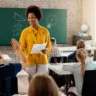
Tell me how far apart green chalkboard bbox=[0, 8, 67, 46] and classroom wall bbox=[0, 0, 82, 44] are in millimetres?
197

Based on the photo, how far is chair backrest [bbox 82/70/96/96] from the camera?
3133mm

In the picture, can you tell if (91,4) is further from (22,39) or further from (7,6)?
(22,39)

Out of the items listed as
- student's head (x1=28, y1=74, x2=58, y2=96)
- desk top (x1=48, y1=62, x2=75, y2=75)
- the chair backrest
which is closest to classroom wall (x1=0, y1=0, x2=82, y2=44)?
desk top (x1=48, y1=62, x2=75, y2=75)

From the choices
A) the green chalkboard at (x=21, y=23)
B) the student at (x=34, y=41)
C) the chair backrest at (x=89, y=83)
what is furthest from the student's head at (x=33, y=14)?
the green chalkboard at (x=21, y=23)

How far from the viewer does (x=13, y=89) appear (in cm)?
287

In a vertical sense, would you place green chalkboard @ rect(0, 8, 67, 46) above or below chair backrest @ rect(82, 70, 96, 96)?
above

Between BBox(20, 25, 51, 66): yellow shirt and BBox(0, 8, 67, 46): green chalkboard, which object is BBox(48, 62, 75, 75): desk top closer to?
BBox(20, 25, 51, 66): yellow shirt

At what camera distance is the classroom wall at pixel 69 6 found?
794 cm

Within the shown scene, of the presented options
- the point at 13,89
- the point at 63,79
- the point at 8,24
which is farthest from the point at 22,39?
the point at 8,24

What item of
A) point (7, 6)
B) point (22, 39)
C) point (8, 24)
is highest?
point (7, 6)

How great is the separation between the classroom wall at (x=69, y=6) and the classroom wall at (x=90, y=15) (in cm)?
17

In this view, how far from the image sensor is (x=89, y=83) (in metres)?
3.15

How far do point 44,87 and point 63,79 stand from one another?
12.7 ft

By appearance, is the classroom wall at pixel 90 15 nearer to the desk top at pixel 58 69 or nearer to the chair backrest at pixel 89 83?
the desk top at pixel 58 69
